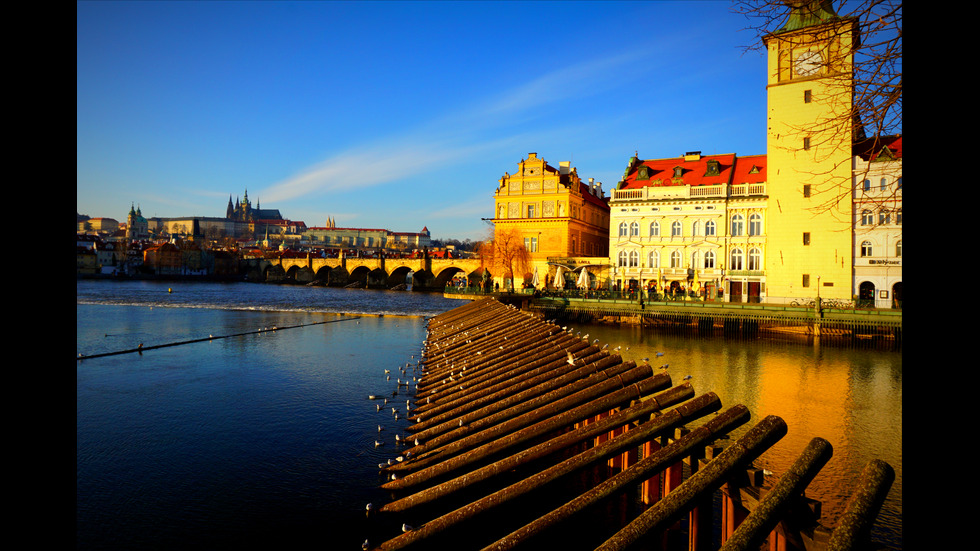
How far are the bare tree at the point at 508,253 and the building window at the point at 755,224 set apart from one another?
23784 millimetres

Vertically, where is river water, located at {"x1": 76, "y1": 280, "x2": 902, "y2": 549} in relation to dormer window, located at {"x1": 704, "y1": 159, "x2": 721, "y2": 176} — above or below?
below

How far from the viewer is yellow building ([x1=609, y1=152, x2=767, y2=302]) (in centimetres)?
4494

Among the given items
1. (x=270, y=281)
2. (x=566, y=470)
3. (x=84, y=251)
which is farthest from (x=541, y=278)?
(x=84, y=251)

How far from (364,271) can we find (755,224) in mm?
79742

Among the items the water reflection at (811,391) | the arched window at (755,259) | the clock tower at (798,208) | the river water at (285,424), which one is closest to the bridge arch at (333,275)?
the river water at (285,424)

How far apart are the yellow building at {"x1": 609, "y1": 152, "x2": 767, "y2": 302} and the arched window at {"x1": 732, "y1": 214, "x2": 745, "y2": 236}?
0.07 meters

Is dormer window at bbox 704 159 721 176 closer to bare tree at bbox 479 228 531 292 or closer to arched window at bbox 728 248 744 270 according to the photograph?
arched window at bbox 728 248 744 270

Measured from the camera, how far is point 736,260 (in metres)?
45.6

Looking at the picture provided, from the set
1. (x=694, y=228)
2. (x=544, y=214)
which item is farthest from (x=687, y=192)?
(x=544, y=214)

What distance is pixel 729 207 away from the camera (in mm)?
45656

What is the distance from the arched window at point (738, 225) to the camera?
45.2 meters

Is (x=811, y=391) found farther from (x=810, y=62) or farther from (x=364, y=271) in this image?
(x=364, y=271)

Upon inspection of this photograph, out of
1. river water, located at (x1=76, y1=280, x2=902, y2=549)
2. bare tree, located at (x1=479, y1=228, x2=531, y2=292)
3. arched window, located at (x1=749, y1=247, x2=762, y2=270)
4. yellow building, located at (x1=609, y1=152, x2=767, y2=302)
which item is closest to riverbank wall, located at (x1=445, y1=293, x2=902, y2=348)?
river water, located at (x1=76, y1=280, x2=902, y2=549)
